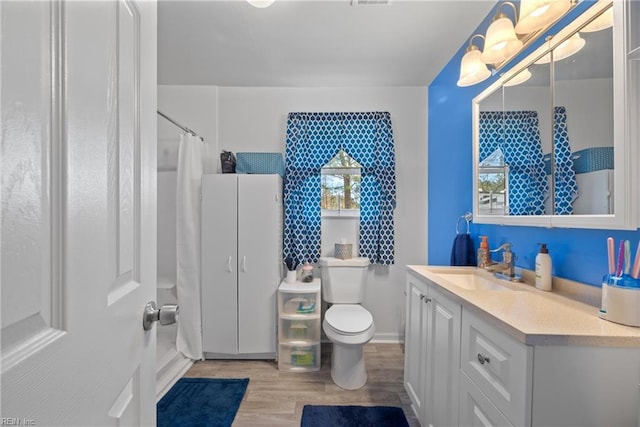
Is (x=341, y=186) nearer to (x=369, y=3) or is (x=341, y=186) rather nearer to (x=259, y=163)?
(x=259, y=163)

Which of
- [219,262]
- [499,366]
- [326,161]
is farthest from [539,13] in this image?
[219,262]

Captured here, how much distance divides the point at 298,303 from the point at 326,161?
1322mm

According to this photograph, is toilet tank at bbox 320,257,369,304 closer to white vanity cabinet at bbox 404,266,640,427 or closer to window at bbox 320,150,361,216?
window at bbox 320,150,361,216

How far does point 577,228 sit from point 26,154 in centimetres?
164

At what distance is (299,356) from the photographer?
87.8 inches

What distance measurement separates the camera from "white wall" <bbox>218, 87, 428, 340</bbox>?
2652mm

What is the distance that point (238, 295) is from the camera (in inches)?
91.8

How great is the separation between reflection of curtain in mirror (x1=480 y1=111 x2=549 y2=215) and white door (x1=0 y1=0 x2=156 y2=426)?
160cm

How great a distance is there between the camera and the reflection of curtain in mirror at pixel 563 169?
1.13m

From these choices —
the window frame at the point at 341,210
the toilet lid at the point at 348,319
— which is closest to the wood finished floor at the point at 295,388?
the toilet lid at the point at 348,319

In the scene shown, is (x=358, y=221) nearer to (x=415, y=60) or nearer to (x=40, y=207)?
(x=415, y=60)

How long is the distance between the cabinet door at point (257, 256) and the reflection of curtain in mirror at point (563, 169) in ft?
6.01

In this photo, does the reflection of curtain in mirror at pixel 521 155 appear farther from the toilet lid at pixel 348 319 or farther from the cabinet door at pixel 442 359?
the toilet lid at pixel 348 319

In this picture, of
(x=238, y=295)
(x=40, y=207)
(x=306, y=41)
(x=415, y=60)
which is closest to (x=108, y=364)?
(x=40, y=207)
